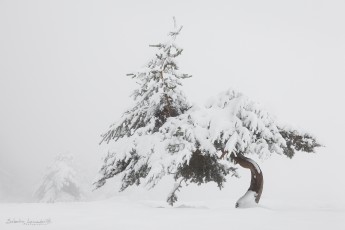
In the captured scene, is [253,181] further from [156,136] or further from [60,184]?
[60,184]

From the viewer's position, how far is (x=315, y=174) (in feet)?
504

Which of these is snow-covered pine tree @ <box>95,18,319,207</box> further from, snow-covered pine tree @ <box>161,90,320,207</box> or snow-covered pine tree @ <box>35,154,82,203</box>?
snow-covered pine tree @ <box>35,154,82,203</box>

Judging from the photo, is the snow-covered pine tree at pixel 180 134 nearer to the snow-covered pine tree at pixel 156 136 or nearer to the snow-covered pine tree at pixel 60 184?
the snow-covered pine tree at pixel 156 136

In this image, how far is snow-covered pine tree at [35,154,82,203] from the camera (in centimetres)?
3312

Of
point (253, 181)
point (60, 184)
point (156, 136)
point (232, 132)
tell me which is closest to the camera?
point (232, 132)

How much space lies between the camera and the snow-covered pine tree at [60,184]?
3312cm

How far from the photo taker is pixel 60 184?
33125 mm

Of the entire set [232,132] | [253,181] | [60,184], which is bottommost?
[253,181]

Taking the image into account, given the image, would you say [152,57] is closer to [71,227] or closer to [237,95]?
[237,95]

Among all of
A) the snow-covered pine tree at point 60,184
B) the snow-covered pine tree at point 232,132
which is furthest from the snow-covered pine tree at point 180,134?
the snow-covered pine tree at point 60,184

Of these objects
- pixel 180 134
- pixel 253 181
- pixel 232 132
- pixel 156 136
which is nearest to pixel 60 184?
pixel 253 181

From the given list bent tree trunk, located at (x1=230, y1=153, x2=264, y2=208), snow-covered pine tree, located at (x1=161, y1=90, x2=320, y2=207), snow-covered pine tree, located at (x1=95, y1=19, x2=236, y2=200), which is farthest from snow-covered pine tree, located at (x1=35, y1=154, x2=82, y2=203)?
bent tree trunk, located at (x1=230, y1=153, x2=264, y2=208)

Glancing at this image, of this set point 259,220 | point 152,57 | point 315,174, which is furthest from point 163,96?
point 315,174

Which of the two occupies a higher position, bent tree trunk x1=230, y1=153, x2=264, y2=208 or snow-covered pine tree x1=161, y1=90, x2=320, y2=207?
snow-covered pine tree x1=161, y1=90, x2=320, y2=207
